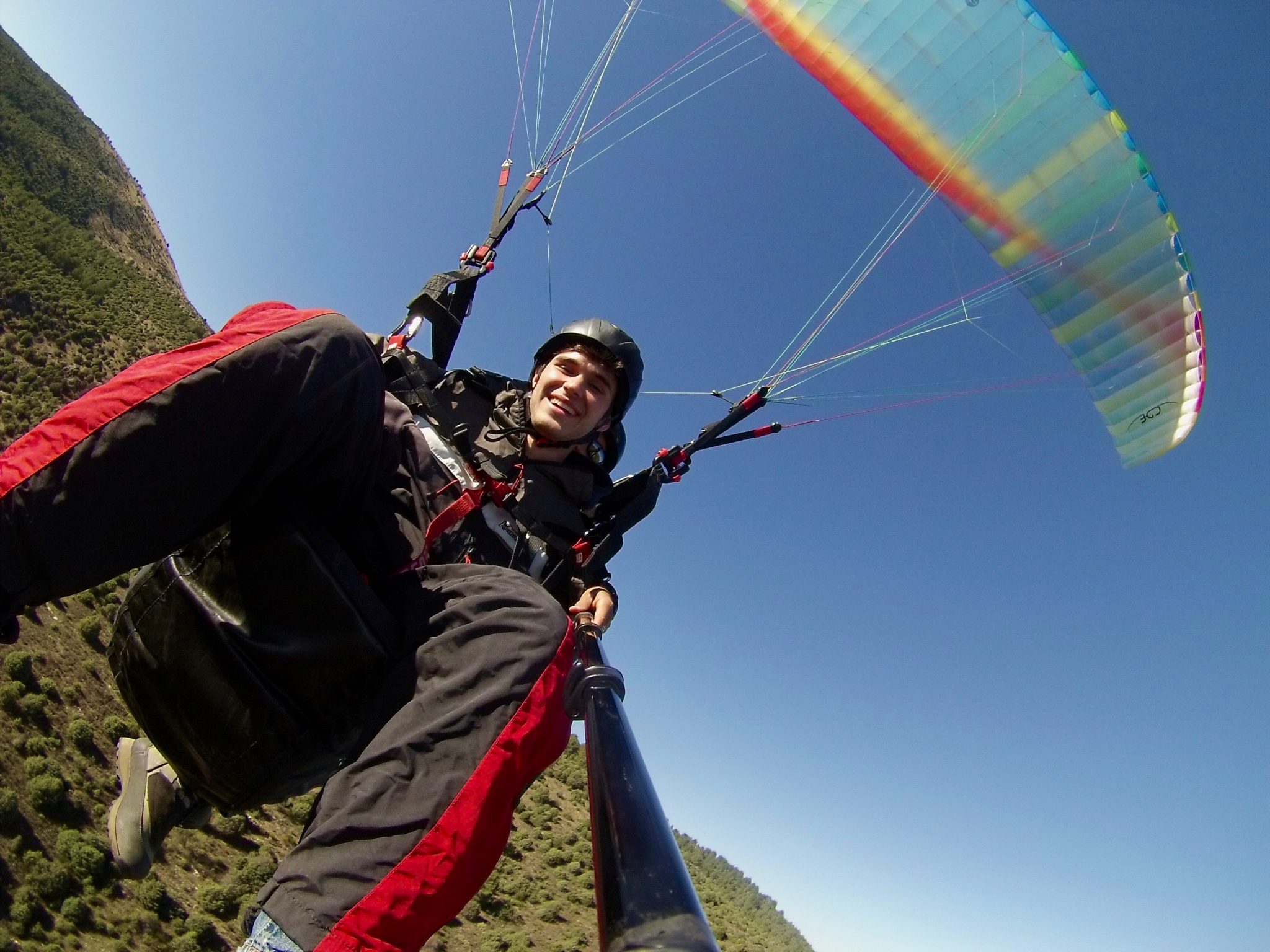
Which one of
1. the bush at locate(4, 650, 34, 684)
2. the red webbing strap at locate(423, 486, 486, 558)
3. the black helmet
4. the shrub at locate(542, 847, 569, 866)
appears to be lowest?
the shrub at locate(542, 847, 569, 866)

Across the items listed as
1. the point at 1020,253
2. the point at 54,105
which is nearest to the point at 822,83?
the point at 1020,253

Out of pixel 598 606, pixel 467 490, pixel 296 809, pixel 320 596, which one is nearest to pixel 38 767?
pixel 296 809

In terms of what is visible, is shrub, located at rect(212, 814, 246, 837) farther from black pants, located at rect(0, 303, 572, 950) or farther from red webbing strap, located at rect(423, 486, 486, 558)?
black pants, located at rect(0, 303, 572, 950)

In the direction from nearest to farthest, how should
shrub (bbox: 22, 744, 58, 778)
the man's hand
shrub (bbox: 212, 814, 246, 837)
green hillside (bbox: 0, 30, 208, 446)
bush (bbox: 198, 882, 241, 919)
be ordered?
1. the man's hand
2. shrub (bbox: 22, 744, 58, 778)
3. bush (bbox: 198, 882, 241, 919)
4. shrub (bbox: 212, 814, 246, 837)
5. green hillside (bbox: 0, 30, 208, 446)

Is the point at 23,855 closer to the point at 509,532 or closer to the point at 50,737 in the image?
the point at 50,737

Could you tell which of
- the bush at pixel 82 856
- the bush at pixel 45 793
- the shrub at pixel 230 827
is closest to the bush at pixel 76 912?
the bush at pixel 82 856

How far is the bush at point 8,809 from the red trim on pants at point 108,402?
13.1m

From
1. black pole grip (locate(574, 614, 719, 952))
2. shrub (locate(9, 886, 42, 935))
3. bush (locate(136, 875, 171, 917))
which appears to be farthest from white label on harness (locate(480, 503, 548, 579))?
bush (locate(136, 875, 171, 917))

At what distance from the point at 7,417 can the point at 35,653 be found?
11430 millimetres

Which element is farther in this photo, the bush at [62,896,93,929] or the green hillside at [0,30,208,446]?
the green hillside at [0,30,208,446]

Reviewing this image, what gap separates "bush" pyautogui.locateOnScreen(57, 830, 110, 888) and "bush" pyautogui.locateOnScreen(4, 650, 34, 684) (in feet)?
12.5

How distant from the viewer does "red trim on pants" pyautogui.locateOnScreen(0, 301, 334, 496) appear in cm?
96

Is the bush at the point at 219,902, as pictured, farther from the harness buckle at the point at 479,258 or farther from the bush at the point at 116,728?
the harness buckle at the point at 479,258

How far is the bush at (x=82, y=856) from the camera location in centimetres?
1002
